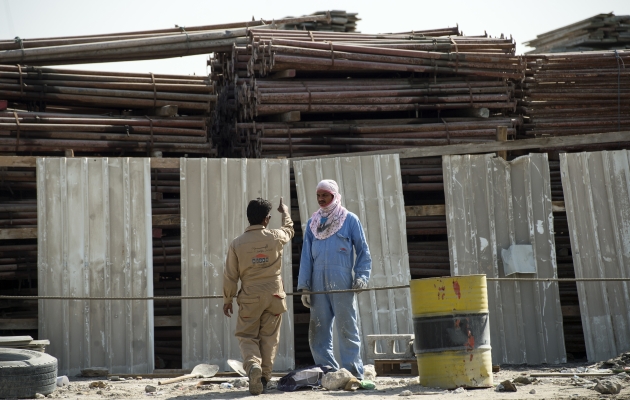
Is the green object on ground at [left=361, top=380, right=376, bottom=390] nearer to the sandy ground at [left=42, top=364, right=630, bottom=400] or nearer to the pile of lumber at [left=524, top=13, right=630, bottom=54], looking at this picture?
the sandy ground at [left=42, top=364, right=630, bottom=400]

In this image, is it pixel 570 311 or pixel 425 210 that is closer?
pixel 570 311

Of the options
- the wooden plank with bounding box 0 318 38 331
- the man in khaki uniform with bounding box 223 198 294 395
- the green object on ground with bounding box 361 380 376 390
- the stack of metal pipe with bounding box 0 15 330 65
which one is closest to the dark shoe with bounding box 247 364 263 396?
the man in khaki uniform with bounding box 223 198 294 395

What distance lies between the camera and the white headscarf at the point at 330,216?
8086mm

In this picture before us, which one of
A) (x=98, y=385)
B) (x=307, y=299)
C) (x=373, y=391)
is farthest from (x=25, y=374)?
(x=373, y=391)

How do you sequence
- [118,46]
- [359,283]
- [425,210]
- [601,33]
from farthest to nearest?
[601,33] → [118,46] → [425,210] → [359,283]

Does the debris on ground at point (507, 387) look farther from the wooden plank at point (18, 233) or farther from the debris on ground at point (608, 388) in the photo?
the wooden plank at point (18, 233)

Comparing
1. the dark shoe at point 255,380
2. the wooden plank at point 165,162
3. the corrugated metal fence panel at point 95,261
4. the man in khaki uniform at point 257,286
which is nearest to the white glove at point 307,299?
the man in khaki uniform at point 257,286

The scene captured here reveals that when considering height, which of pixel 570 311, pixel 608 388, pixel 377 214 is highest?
pixel 377 214

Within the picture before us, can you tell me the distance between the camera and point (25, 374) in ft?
24.6

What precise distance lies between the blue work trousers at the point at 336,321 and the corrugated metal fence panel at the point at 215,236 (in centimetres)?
173

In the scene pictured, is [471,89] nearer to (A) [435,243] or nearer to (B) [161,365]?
(A) [435,243]

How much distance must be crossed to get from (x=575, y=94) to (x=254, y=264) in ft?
21.8

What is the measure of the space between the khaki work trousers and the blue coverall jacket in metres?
0.48

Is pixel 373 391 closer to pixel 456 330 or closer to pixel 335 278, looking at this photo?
pixel 456 330
